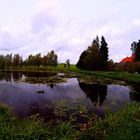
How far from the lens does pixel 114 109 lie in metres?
19.8

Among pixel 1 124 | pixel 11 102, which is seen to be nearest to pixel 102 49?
pixel 11 102

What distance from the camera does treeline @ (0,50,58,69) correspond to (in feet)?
386

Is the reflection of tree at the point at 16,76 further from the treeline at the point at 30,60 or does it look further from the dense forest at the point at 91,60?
the treeline at the point at 30,60

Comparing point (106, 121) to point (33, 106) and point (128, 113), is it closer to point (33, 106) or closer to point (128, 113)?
point (128, 113)

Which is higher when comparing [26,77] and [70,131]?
[26,77]

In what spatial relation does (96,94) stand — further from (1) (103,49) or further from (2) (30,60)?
(2) (30,60)

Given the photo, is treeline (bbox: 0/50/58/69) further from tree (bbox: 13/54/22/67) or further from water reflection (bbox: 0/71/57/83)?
water reflection (bbox: 0/71/57/83)

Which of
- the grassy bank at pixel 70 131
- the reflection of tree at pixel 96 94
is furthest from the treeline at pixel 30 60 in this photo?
the grassy bank at pixel 70 131

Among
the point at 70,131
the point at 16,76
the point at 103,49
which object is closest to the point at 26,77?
the point at 16,76

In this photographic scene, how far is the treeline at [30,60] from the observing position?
386 feet

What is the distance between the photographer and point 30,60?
122 metres

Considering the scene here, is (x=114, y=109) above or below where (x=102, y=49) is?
below

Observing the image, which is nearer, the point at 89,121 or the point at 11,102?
the point at 89,121

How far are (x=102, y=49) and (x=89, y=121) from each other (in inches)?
2623
